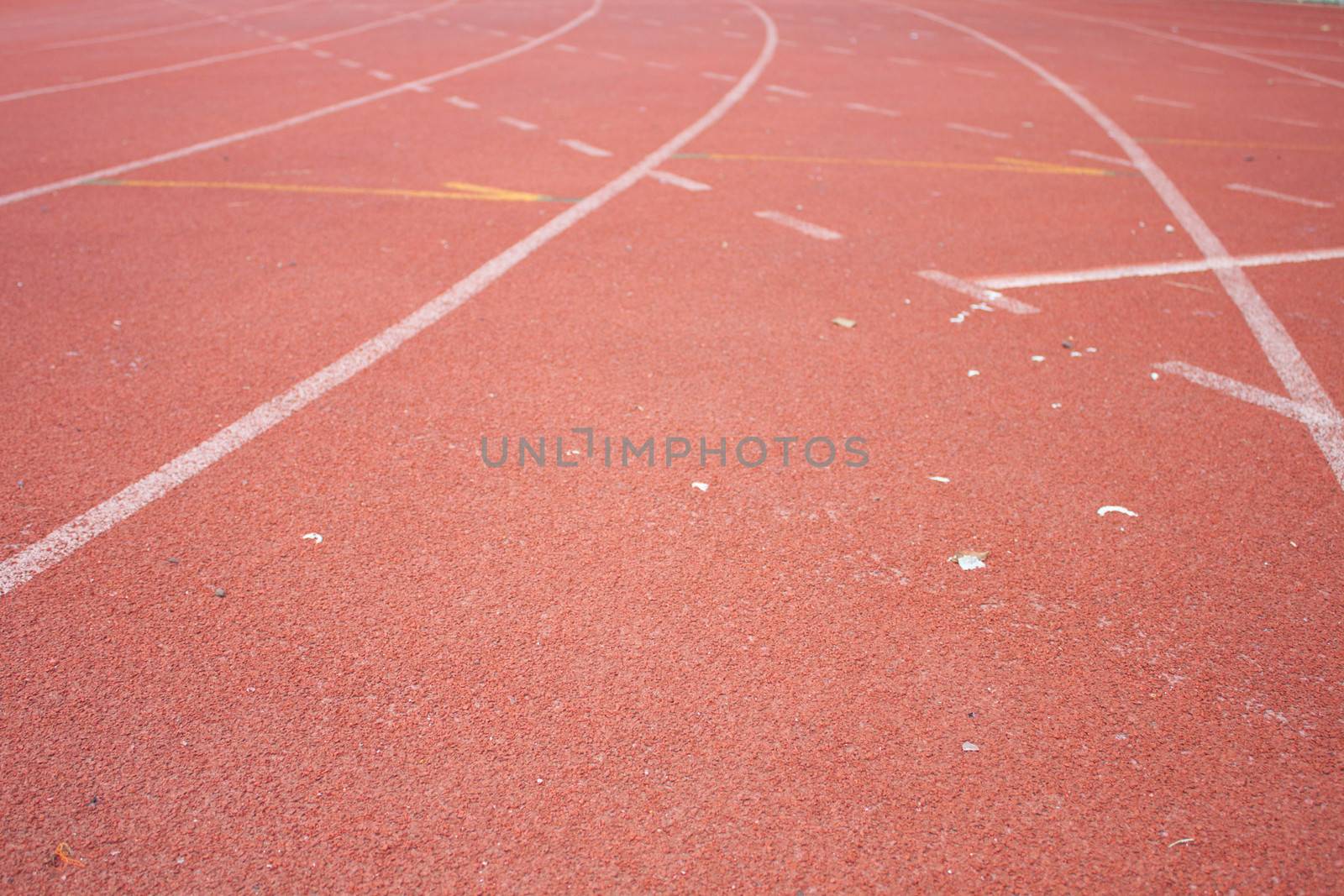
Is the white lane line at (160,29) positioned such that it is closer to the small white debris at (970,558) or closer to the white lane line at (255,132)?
the white lane line at (255,132)

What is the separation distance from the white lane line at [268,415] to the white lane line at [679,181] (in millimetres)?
561

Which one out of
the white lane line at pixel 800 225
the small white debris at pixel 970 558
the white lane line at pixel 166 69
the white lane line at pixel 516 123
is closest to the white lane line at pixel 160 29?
the white lane line at pixel 166 69

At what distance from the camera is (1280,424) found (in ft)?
15.2

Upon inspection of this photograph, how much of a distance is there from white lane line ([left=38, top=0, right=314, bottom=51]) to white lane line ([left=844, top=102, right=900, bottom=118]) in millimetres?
11696

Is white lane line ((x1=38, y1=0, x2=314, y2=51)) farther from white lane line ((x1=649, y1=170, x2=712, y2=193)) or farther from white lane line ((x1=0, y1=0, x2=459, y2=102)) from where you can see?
white lane line ((x1=649, y1=170, x2=712, y2=193))

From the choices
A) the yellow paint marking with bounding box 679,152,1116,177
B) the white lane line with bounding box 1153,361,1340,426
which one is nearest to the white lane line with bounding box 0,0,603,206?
the yellow paint marking with bounding box 679,152,1116,177

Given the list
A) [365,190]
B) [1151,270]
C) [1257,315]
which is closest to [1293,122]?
[1151,270]

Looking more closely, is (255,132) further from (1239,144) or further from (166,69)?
(1239,144)

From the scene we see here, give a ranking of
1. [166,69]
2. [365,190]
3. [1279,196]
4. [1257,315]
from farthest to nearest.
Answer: [166,69], [1279,196], [365,190], [1257,315]

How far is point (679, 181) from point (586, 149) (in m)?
1.44

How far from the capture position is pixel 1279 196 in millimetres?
8297

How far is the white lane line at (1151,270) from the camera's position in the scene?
627 cm

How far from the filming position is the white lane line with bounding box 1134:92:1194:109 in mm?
11969

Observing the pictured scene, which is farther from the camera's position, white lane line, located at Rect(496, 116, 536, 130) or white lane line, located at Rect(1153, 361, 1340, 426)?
white lane line, located at Rect(496, 116, 536, 130)
